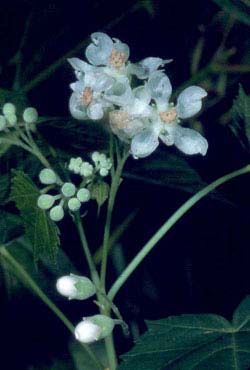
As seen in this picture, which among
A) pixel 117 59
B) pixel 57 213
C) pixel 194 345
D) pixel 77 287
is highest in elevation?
pixel 117 59

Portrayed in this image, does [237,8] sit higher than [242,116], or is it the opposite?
[237,8]

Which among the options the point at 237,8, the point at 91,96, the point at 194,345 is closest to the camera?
the point at 194,345

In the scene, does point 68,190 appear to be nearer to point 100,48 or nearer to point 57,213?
point 57,213

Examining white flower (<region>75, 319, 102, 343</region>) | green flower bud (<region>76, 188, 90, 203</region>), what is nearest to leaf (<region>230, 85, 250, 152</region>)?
green flower bud (<region>76, 188, 90, 203</region>)

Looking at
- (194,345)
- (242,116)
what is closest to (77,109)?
(242,116)

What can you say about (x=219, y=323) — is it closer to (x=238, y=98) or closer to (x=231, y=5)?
(x=238, y=98)

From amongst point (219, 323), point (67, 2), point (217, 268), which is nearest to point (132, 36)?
point (67, 2)

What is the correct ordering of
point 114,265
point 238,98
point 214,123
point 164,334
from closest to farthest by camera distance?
point 164,334 < point 238,98 < point 114,265 < point 214,123
